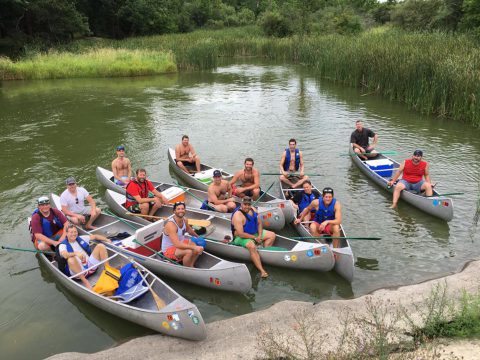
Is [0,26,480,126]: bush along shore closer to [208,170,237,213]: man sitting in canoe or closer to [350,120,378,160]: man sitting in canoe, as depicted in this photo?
[350,120,378,160]: man sitting in canoe

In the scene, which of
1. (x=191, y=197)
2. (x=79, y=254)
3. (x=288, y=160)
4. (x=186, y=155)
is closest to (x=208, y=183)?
(x=191, y=197)

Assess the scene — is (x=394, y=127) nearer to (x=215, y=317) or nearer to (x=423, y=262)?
(x=423, y=262)

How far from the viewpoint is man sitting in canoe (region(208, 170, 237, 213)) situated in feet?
32.8

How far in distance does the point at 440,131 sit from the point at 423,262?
31.8ft

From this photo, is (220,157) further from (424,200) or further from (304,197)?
(424,200)

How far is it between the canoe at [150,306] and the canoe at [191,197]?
9.52 ft

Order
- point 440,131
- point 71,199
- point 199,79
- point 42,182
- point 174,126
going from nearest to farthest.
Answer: point 71,199 → point 42,182 → point 440,131 → point 174,126 → point 199,79

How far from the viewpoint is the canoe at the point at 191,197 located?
31.1 feet

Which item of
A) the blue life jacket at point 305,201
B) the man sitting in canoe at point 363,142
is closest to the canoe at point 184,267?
the blue life jacket at point 305,201

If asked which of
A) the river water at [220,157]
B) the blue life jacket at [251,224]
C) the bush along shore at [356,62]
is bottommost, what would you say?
the river water at [220,157]

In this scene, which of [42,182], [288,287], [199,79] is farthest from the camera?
[199,79]

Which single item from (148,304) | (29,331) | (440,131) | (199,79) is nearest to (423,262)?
(148,304)

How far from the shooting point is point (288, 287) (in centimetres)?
802

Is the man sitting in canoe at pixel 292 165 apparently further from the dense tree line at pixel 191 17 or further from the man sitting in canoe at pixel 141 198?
the dense tree line at pixel 191 17
